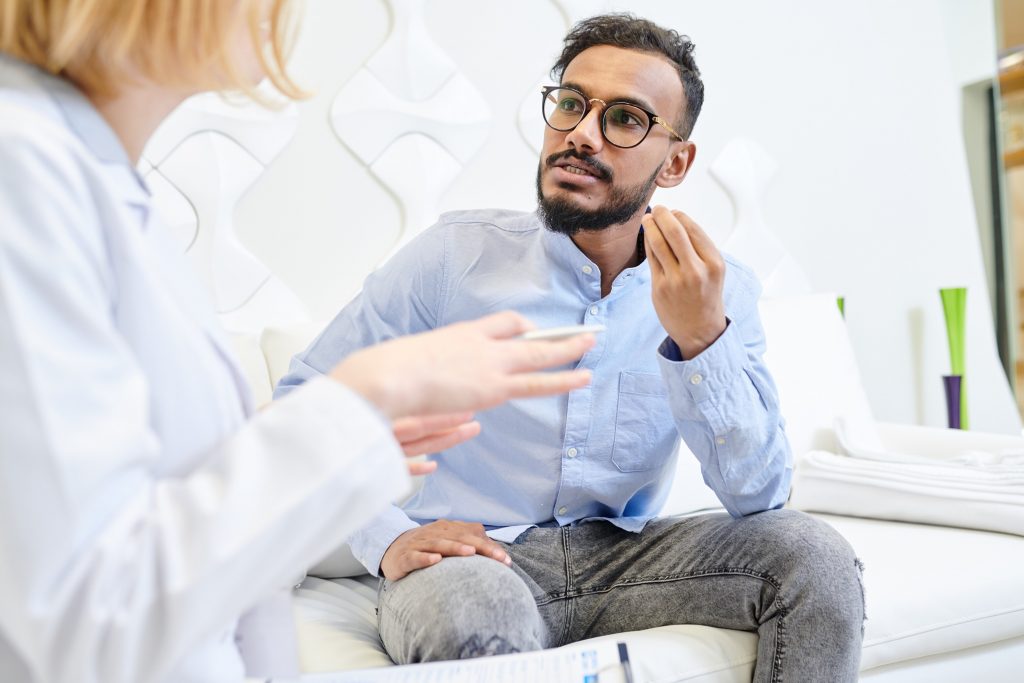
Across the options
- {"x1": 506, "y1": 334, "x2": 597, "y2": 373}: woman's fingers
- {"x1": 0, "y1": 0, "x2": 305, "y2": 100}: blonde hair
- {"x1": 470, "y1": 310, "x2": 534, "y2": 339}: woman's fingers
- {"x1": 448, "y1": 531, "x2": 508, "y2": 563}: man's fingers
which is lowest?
{"x1": 448, "y1": 531, "x2": 508, "y2": 563}: man's fingers

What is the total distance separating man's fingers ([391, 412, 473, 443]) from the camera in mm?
876

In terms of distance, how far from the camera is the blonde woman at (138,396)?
57cm

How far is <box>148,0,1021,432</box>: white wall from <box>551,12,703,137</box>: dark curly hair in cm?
72

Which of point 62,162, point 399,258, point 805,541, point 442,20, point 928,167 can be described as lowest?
point 805,541

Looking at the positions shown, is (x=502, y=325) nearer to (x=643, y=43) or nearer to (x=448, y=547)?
(x=448, y=547)

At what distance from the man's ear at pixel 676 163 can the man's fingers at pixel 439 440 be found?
1.07 meters

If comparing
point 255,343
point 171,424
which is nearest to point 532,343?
point 171,424

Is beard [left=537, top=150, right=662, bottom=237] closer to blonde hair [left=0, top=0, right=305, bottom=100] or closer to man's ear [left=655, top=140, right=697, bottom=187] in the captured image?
man's ear [left=655, top=140, right=697, bottom=187]

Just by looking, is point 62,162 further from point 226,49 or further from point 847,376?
point 847,376

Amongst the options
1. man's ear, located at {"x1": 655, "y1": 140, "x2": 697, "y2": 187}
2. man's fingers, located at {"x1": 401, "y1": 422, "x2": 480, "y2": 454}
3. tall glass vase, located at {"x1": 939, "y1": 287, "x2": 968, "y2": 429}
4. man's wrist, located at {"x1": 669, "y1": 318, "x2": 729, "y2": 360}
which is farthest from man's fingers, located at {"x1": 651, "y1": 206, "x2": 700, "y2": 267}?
tall glass vase, located at {"x1": 939, "y1": 287, "x2": 968, "y2": 429}

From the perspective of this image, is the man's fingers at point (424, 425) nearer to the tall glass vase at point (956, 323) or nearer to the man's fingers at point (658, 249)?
the man's fingers at point (658, 249)

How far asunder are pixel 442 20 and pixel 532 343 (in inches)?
80.8

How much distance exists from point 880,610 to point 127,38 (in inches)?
60.2

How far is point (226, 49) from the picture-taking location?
2.34ft
